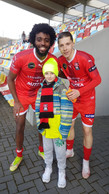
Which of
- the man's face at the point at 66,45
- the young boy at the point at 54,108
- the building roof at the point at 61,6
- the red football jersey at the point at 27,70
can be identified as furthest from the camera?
the building roof at the point at 61,6

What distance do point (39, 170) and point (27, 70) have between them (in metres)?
1.64

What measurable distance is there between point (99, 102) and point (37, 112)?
11.3ft

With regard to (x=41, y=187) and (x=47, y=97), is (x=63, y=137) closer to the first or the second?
(x=47, y=97)

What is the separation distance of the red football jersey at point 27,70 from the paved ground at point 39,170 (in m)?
1.26

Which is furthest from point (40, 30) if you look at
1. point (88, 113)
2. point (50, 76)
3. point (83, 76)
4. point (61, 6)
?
point (61, 6)

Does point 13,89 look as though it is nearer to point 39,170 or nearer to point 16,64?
point 16,64

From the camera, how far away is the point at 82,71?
2.11 meters

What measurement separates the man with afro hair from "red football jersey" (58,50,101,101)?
287 mm

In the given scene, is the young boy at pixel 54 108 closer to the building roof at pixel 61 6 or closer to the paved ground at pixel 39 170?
the paved ground at pixel 39 170

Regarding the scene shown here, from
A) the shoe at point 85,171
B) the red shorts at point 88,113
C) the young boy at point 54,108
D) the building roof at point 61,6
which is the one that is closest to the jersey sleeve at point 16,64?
the young boy at point 54,108

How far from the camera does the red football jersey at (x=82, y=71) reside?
6.54 ft

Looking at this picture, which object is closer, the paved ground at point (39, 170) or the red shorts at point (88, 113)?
the paved ground at point (39, 170)

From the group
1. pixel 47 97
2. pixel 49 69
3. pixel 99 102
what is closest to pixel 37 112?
pixel 47 97

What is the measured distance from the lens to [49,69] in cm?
178
